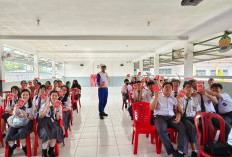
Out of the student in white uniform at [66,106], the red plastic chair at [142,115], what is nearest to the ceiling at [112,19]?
the student in white uniform at [66,106]

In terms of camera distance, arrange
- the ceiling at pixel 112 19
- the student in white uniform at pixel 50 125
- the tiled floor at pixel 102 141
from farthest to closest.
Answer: the ceiling at pixel 112 19 < the tiled floor at pixel 102 141 < the student in white uniform at pixel 50 125

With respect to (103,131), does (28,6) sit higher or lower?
higher

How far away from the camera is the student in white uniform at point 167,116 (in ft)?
7.44

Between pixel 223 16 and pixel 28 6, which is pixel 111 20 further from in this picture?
pixel 223 16

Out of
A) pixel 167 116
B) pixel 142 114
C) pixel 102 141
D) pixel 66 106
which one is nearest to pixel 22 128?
pixel 66 106

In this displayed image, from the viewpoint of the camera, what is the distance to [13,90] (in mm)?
2906

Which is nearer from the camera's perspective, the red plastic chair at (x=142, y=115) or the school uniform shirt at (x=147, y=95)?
the red plastic chair at (x=142, y=115)

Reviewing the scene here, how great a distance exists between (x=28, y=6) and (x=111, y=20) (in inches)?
80.3

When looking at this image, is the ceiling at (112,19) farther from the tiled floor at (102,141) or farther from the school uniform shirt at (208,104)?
the tiled floor at (102,141)

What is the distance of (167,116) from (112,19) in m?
2.96

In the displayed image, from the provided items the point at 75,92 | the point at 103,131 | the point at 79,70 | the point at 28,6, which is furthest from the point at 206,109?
the point at 79,70

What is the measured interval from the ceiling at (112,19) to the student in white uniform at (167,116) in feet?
6.70

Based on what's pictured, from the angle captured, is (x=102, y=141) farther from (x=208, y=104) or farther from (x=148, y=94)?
(x=208, y=104)

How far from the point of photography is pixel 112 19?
13.5 ft
